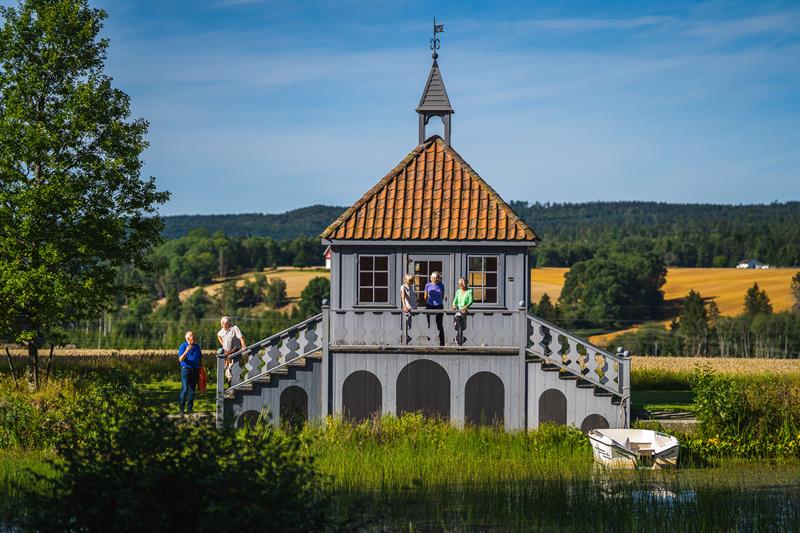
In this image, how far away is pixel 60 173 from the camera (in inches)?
1256

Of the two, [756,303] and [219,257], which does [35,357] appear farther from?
[219,257]

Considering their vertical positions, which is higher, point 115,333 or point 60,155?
point 60,155

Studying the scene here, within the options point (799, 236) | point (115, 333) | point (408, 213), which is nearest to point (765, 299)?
point (799, 236)

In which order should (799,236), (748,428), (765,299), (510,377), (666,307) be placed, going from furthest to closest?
(799,236), (666,307), (765,299), (510,377), (748,428)

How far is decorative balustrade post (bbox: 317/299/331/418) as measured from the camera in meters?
25.9

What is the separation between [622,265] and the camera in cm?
11819

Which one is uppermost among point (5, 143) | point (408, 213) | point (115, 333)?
point (5, 143)

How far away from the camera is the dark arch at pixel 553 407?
25406 mm

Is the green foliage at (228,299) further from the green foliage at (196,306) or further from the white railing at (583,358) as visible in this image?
the white railing at (583,358)

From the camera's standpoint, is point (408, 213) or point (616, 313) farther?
point (616, 313)

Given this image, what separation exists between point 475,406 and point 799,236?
441ft

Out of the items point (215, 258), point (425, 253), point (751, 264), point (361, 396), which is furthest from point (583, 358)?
point (751, 264)

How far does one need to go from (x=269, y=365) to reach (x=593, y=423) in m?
7.33

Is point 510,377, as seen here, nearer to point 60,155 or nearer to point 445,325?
point 445,325
